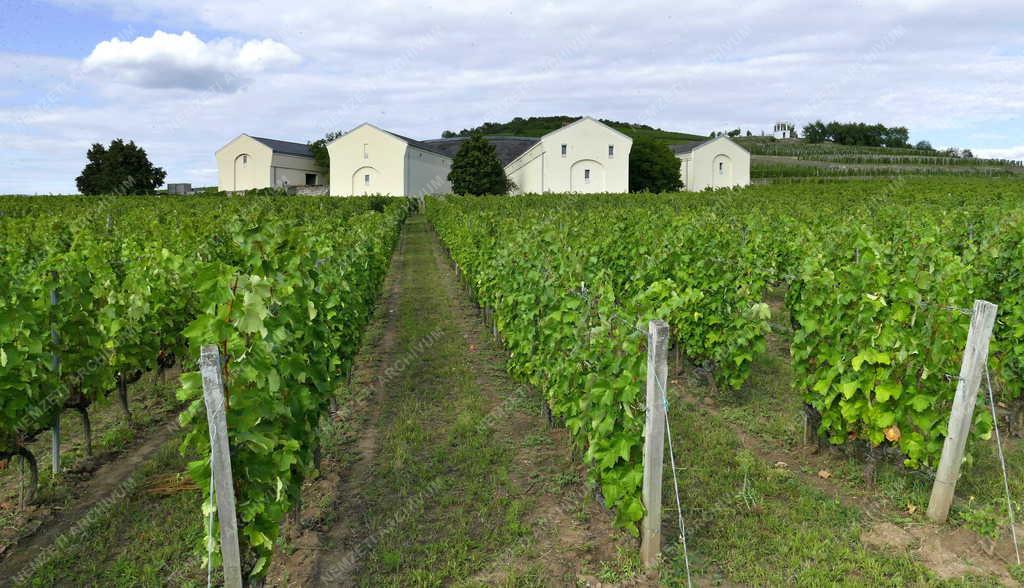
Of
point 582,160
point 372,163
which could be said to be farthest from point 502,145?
point 372,163

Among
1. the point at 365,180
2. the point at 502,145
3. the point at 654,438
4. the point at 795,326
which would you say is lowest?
the point at 654,438

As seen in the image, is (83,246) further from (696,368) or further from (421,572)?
(696,368)

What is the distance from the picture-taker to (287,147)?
222ft

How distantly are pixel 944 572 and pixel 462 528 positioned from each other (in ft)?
9.71

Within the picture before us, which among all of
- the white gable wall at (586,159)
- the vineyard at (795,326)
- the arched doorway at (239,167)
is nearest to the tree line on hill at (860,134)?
the white gable wall at (586,159)

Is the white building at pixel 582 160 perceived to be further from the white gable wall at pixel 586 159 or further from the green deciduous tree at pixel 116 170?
the green deciduous tree at pixel 116 170

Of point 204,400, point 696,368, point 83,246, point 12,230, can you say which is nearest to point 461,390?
point 696,368

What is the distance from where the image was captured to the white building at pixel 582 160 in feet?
185

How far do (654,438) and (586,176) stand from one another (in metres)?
54.8

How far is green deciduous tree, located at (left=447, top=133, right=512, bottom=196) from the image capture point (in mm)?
55781

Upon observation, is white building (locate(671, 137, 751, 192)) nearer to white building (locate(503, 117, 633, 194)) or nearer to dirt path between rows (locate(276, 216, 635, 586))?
white building (locate(503, 117, 633, 194))

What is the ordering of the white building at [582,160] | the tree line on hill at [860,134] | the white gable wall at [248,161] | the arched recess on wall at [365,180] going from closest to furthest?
the white building at [582,160] → the arched recess on wall at [365,180] → the white gable wall at [248,161] → the tree line on hill at [860,134]

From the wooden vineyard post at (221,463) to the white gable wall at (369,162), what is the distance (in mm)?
54596

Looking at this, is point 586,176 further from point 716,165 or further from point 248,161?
point 248,161
